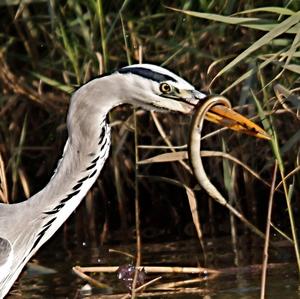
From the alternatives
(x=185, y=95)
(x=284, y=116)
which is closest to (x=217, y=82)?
(x=284, y=116)

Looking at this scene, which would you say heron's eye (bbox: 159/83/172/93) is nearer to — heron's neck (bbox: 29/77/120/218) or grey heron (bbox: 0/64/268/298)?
grey heron (bbox: 0/64/268/298)

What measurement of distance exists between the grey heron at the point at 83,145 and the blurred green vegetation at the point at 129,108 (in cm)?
132

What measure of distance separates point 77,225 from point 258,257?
1189 millimetres

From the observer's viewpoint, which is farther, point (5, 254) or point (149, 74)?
point (5, 254)

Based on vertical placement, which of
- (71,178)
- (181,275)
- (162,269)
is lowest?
(181,275)

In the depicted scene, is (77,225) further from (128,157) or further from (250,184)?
(250,184)

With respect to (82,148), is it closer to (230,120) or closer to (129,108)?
(230,120)

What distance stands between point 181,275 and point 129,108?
98 centimetres

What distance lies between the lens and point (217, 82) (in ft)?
17.6

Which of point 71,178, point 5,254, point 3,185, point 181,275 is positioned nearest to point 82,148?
point 71,178

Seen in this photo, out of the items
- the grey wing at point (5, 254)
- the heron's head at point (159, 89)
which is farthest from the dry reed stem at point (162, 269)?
the heron's head at point (159, 89)

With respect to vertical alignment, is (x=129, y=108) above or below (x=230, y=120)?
below

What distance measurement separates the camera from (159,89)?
374cm

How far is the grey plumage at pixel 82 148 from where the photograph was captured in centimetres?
374
